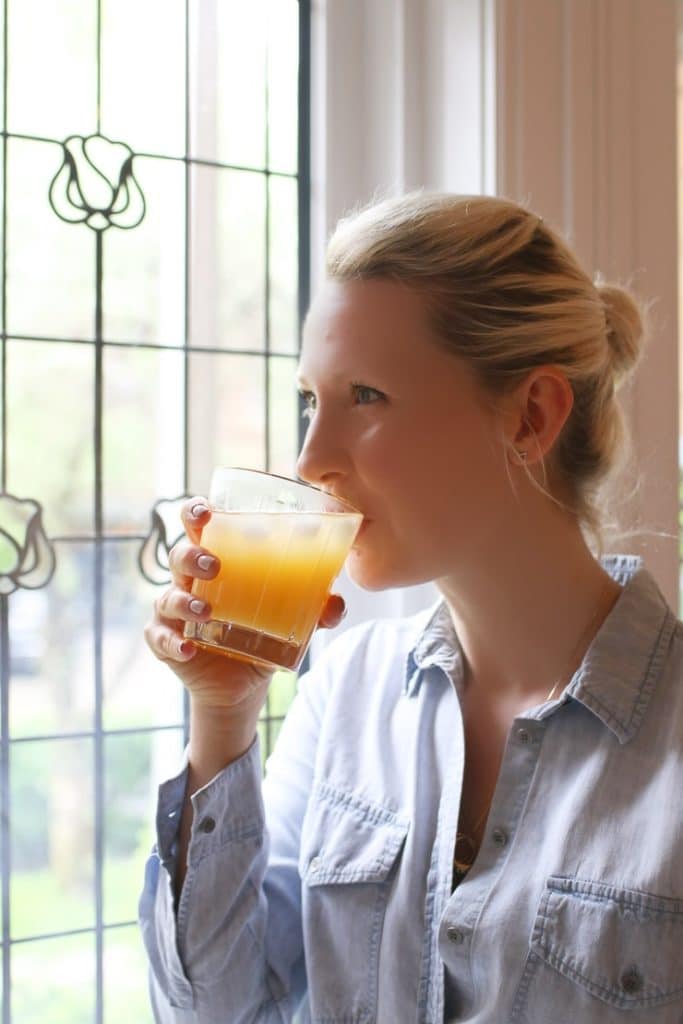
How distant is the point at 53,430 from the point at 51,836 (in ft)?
1.78

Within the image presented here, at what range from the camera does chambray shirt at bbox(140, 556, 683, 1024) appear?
3.56ft

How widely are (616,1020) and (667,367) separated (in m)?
0.97

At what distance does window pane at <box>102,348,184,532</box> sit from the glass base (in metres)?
0.47

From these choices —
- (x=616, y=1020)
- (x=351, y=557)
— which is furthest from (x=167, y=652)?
(x=616, y=1020)

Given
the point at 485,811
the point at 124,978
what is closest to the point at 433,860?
the point at 485,811

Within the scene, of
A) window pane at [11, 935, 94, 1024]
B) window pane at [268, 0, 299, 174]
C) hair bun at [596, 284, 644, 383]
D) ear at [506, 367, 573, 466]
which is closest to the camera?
ear at [506, 367, 573, 466]

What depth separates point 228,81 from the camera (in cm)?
155

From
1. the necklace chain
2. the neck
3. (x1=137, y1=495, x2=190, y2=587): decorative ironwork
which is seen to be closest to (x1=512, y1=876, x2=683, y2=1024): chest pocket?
the necklace chain

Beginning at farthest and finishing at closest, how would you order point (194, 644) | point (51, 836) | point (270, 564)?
1. point (51, 836)
2. point (194, 644)
3. point (270, 564)

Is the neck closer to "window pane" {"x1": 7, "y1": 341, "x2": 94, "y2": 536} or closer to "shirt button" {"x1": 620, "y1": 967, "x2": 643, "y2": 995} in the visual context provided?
"shirt button" {"x1": 620, "y1": 967, "x2": 643, "y2": 995}

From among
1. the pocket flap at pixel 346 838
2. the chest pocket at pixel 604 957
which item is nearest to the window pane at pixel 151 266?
the pocket flap at pixel 346 838

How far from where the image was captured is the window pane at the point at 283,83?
159cm

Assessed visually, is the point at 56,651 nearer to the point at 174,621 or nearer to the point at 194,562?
the point at 174,621

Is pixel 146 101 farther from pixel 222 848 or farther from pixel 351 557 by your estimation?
pixel 222 848
